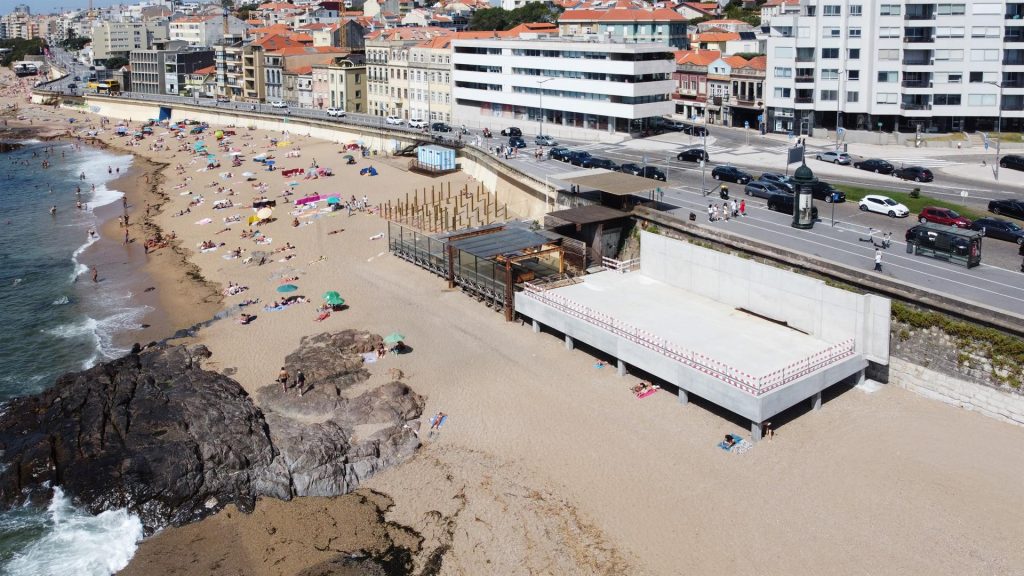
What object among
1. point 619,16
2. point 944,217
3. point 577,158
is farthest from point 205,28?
point 944,217

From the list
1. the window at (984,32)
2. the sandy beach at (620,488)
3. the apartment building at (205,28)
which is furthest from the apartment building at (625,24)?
the apartment building at (205,28)

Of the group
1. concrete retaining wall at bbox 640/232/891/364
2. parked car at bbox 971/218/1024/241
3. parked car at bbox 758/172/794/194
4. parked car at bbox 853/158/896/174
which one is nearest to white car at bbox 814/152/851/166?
parked car at bbox 853/158/896/174

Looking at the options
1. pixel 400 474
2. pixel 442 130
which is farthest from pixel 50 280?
pixel 442 130

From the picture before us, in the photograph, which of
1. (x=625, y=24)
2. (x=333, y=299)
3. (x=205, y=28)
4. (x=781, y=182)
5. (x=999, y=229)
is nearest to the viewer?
(x=999, y=229)

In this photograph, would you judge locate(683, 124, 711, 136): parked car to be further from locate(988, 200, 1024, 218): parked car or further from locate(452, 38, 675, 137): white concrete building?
locate(988, 200, 1024, 218): parked car

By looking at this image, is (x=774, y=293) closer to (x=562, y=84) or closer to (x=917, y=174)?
(x=917, y=174)

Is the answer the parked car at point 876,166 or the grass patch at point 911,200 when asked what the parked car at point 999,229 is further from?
the parked car at point 876,166
